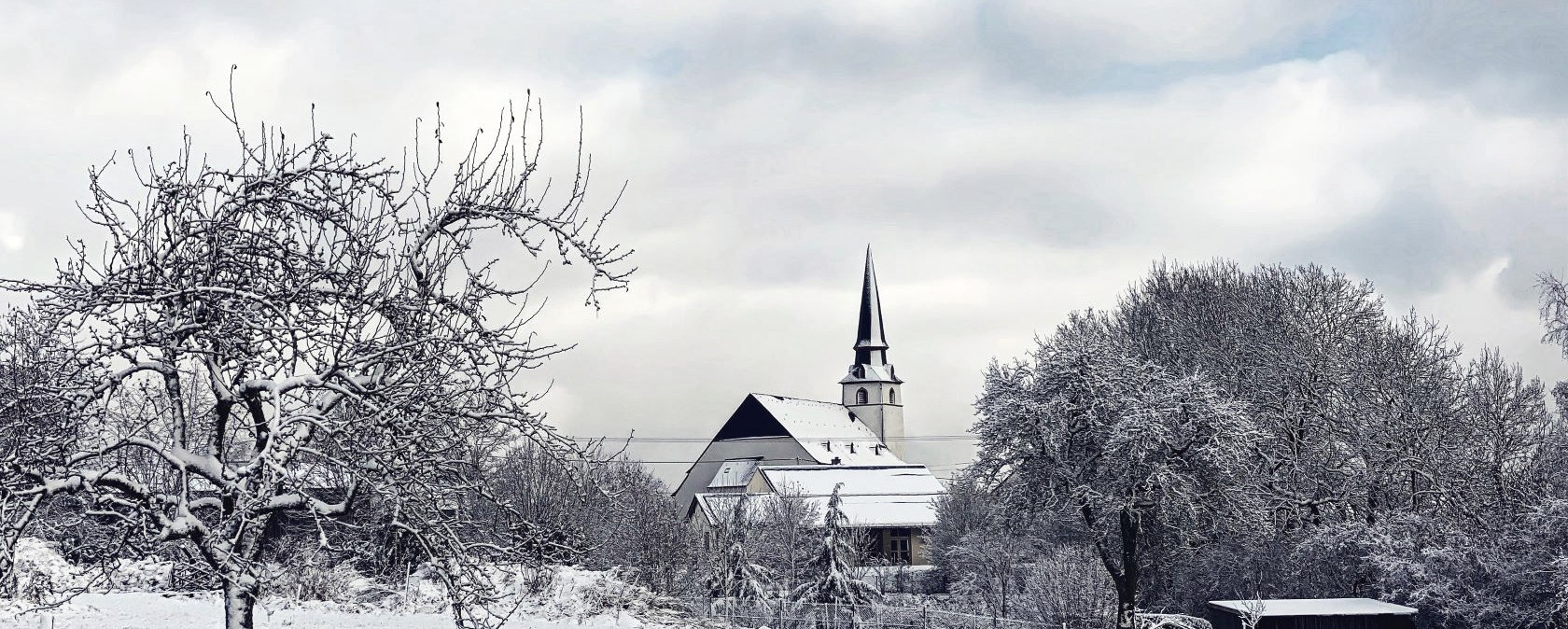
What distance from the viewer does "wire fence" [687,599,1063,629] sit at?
96.3ft

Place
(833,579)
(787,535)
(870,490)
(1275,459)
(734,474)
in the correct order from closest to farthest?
1. (1275,459)
2. (833,579)
3. (787,535)
4. (870,490)
5. (734,474)

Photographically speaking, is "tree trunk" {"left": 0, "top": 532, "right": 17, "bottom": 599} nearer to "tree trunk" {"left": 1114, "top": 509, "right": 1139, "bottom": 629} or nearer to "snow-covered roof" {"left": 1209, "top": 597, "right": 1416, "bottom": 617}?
"snow-covered roof" {"left": 1209, "top": 597, "right": 1416, "bottom": 617}

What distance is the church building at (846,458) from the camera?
193ft

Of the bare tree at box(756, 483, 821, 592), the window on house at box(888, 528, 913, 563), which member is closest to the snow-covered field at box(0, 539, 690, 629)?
the bare tree at box(756, 483, 821, 592)

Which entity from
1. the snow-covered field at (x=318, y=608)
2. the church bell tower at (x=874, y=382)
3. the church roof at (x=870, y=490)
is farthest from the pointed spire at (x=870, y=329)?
the snow-covered field at (x=318, y=608)

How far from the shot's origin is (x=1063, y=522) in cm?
3078

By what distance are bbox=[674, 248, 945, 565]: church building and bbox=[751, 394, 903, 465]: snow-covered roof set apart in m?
0.10

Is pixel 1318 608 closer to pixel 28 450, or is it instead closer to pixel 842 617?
pixel 842 617

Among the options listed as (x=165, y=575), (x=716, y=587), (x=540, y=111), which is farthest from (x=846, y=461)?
(x=540, y=111)

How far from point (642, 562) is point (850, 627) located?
332 inches

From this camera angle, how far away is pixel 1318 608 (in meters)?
18.8

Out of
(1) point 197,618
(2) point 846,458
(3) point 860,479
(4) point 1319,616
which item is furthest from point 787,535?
(2) point 846,458

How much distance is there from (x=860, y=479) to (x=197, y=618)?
168 ft

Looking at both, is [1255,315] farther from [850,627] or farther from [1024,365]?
[850,627]
